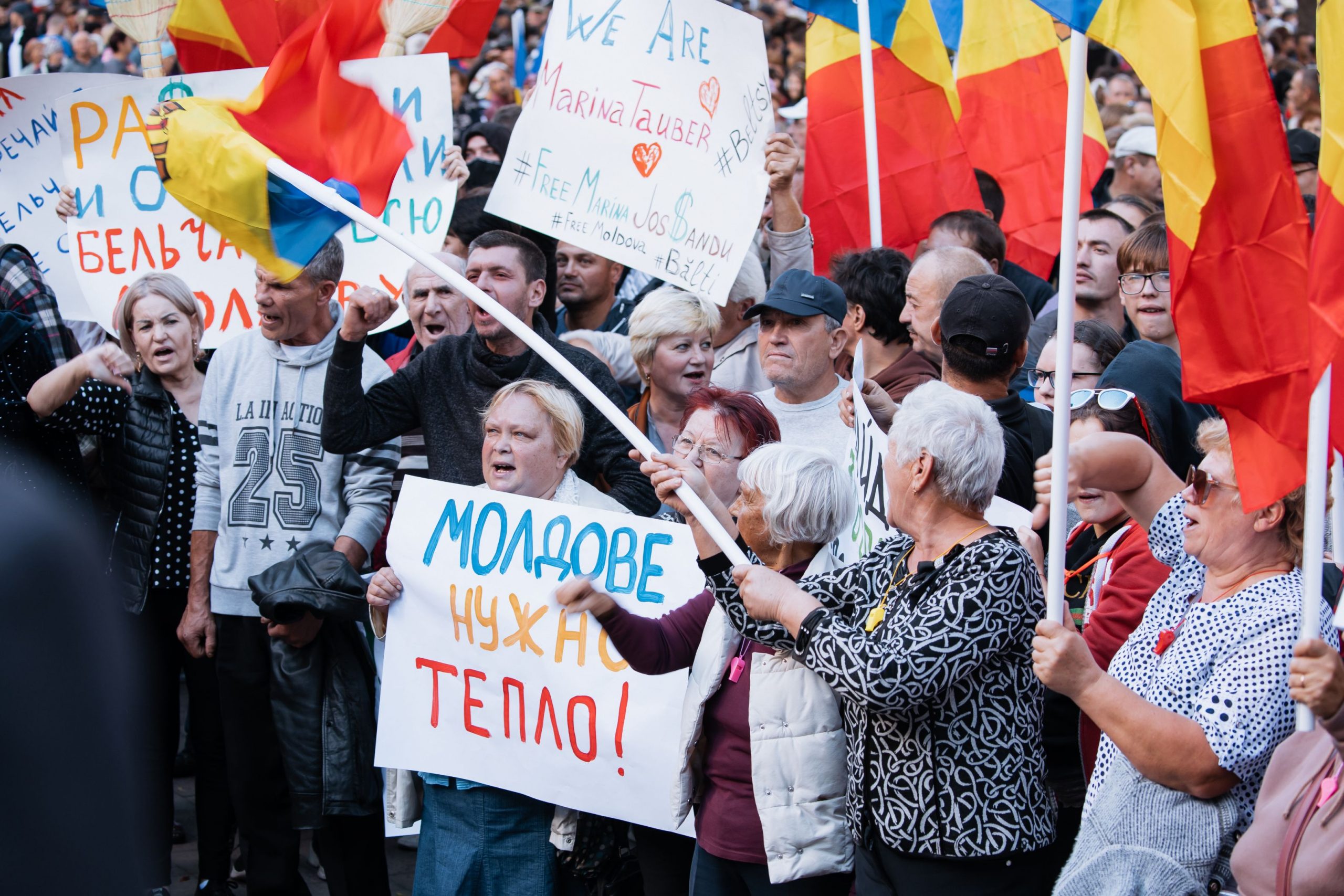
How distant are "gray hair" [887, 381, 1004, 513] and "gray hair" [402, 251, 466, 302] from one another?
2.36 metres

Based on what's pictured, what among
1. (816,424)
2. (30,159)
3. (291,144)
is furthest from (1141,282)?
(30,159)

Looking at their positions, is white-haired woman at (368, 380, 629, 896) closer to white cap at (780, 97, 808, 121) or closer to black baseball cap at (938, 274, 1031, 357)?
black baseball cap at (938, 274, 1031, 357)

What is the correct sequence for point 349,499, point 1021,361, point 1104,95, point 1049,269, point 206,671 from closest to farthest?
point 1021,361, point 349,499, point 206,671, point 1049,269, point 1104,95

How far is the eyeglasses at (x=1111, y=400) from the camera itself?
11.8 ft

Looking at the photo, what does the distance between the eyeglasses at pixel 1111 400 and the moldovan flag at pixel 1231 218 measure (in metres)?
0.84

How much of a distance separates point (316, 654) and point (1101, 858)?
2609 mm

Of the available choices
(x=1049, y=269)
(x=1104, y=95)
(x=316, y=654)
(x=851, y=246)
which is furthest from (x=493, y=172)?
(x=1104, y=95)

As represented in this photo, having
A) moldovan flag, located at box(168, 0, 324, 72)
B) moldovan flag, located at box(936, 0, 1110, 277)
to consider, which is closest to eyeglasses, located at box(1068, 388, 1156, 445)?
moldovan flag, located at box(936, 0, 1110, 277)

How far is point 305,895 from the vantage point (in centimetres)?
463

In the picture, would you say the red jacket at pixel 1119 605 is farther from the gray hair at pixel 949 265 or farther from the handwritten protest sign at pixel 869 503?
the gray hair at pixel 949 265

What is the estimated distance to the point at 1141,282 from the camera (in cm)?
473

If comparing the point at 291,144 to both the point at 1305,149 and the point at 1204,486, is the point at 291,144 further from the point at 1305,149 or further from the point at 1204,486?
the point at 1305,149

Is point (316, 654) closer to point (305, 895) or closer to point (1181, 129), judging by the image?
point (305, 895)

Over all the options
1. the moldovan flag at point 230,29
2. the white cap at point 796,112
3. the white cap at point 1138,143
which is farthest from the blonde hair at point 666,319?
the white cap at point 796,112
